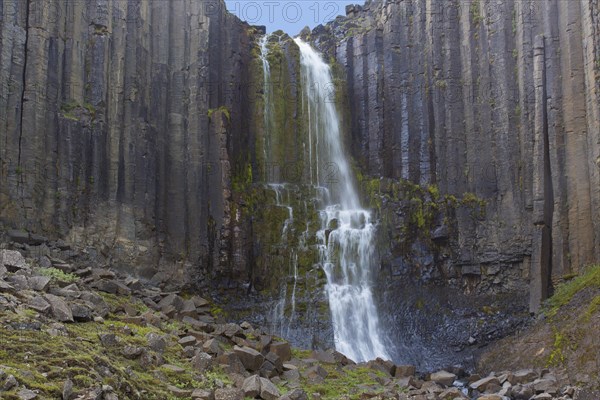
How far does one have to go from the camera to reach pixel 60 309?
14.8 meters

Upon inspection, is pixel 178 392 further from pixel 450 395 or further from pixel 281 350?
pixel 450 395

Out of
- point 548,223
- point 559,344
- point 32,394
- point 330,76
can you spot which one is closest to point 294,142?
point 330,76

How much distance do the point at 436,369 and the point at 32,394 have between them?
16.0 meters

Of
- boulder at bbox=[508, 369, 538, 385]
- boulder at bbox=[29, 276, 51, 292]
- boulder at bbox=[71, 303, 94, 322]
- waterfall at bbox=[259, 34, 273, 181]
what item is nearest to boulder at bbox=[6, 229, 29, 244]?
boulder at bbox=[29, 276, 51, 292]

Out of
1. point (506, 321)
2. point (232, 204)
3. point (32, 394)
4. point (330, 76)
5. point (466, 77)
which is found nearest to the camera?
point (32, 394)

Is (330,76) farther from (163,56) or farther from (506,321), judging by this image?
(506,321)

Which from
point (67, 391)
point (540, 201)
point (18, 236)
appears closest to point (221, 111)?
point (18, 236)

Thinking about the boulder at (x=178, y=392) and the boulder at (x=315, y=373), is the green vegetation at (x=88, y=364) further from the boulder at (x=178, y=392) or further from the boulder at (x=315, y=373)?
the boulder at (x=315, y=373)

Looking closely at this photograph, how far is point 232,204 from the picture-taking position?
1099 inches

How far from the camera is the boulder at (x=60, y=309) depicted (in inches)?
574

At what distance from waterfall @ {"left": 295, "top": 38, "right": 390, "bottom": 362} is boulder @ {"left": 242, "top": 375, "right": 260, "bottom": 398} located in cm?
992

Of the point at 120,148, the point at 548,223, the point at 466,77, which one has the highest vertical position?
the point at 466,77

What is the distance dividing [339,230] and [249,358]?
11765 mm

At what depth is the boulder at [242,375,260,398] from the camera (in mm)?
14195
